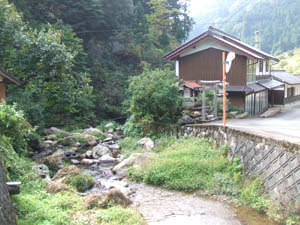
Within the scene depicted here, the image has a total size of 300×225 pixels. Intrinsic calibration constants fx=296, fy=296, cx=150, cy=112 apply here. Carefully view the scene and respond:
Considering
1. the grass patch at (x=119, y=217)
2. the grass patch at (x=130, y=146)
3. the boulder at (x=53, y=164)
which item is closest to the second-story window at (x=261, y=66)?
the grass patch at (x=130, y=146)

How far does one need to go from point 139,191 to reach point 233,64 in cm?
1547

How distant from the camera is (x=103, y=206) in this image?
8.75 m

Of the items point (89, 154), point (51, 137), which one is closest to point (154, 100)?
point (89, 154)

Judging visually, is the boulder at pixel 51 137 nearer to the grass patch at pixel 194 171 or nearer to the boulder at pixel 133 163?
the boulder at pixel 133 163

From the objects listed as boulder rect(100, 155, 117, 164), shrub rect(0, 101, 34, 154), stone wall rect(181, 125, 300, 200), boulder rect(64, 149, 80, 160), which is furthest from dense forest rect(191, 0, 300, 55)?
shrub rect(0, 101, 34, 154)

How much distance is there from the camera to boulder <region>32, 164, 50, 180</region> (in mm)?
11952

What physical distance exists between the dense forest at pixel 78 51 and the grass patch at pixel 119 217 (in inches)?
441

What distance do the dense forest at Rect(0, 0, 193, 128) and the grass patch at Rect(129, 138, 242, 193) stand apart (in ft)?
26.6

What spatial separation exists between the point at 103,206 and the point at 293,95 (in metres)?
34.9

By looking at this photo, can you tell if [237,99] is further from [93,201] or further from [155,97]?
[93,201]

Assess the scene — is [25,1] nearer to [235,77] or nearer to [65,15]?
[65,15]

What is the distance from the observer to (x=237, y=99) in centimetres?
2334

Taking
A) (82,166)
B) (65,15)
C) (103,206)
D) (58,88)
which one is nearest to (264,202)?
(103,206)

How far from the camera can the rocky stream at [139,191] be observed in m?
8.59
